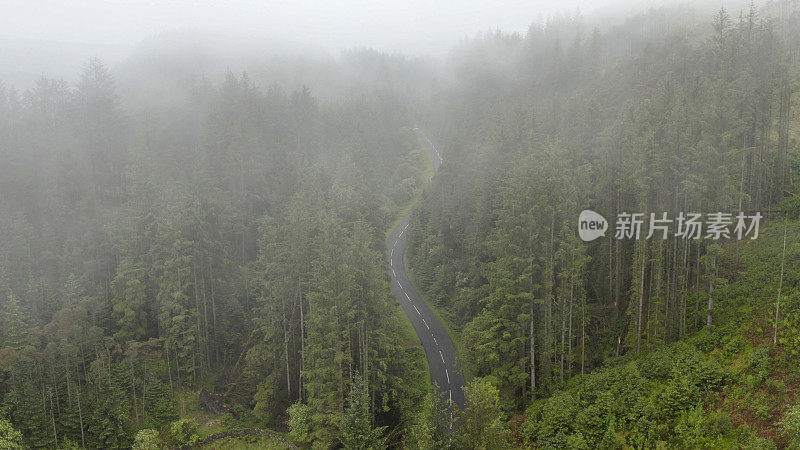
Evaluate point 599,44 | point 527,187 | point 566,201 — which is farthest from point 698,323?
point 599,44

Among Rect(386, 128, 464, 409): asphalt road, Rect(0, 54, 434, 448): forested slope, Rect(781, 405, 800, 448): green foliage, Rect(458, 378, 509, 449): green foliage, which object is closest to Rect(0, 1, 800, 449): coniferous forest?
Rect(458, 378, 509, 449): green foliage

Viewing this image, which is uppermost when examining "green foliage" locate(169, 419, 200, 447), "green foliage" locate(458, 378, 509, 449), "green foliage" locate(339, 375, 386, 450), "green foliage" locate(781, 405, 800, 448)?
"green foliage" locate(781, 405, 800, 448)

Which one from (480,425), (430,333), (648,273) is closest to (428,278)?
(430,333)

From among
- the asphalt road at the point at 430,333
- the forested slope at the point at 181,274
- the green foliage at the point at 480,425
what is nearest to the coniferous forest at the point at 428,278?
the green foliage at the point at 480,425

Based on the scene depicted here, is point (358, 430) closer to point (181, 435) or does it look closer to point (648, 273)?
point (181, 435)

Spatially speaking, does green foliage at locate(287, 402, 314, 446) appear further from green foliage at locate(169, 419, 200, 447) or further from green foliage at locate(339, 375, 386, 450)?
green foliage at locate(169, 419, 200, 447)

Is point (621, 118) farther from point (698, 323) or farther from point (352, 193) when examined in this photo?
point (352, 193)

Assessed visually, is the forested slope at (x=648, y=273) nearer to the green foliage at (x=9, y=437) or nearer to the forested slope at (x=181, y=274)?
the forested slope at (x=181, y=274)
